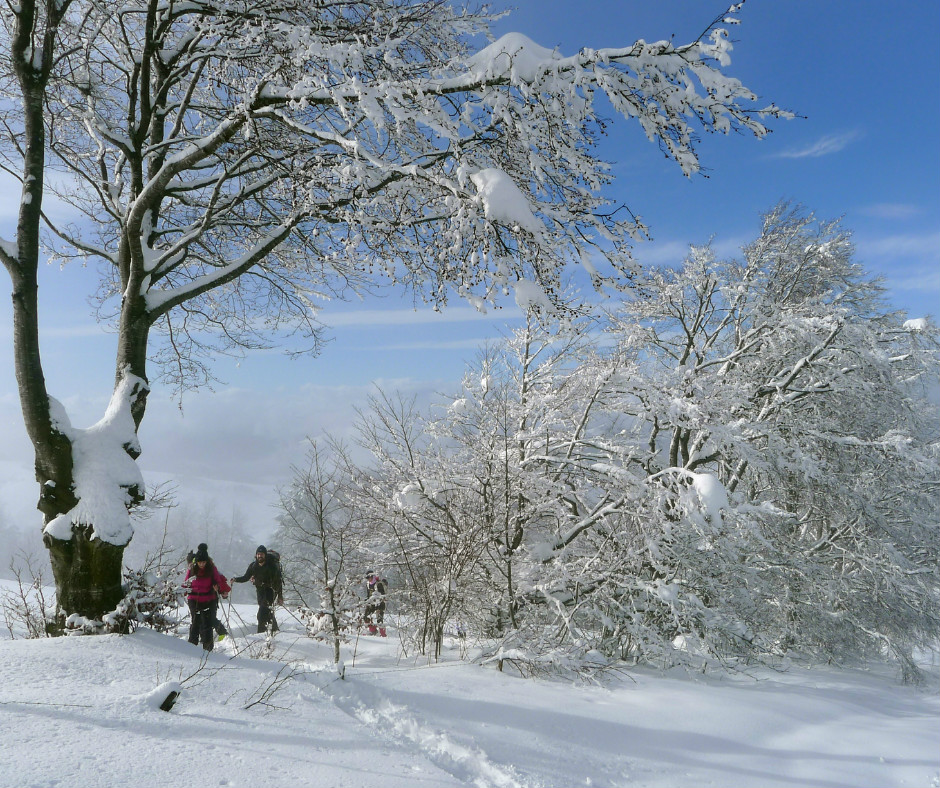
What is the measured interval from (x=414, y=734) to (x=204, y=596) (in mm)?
4280

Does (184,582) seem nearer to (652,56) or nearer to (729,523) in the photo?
(652,56)

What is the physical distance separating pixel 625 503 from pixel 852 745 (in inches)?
156

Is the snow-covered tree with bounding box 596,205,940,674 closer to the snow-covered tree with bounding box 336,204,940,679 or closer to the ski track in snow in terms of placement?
the snow-covered tree with bounding box 336,204,940,679

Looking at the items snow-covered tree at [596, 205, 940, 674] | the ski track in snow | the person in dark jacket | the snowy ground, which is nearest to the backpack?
the person in dark jacket

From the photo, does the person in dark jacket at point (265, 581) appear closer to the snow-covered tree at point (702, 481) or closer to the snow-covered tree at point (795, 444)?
the snow-covered tree at point (702, 481)

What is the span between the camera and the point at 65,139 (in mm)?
7062

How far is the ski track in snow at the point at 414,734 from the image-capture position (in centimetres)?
376

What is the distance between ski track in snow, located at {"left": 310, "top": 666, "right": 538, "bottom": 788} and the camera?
3762 mm

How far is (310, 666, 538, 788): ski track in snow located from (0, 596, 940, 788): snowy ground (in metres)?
0.02

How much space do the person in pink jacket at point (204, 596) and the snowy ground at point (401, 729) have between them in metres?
2.18

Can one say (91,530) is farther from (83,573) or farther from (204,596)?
(204,596)

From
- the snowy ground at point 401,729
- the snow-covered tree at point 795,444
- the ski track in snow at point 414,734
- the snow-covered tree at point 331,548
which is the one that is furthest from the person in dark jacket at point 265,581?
the snow-covered tree at point 795,444

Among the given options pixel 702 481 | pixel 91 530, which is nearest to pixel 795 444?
pixel 702 481

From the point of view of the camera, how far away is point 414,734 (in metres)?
4.34
